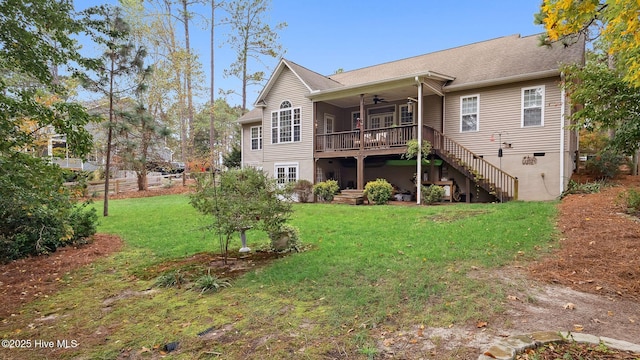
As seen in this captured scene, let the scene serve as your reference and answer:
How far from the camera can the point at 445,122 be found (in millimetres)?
14883

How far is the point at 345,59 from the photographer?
1243 inches

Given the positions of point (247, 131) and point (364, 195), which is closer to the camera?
point (364, 195)

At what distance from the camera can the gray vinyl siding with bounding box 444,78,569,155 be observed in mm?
12391

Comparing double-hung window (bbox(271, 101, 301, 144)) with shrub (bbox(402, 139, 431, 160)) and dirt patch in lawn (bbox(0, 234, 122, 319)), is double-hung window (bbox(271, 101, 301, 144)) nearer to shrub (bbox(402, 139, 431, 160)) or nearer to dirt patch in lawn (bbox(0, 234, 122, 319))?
shrub (bbox(402, 139, 431, 160))

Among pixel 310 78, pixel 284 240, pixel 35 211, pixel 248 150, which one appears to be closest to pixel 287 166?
pixel 248 150

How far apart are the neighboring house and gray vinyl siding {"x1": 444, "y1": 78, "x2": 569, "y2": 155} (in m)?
0.04

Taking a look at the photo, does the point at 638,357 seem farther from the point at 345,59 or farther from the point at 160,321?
the point at 345,59

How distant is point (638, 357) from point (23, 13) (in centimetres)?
761

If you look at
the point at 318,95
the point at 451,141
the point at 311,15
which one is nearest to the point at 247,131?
the point at 318,95

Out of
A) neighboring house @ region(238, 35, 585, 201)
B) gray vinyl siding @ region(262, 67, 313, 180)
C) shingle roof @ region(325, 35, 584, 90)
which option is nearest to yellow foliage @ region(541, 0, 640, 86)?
neighboring house @ region(238, 35, 585, 201)

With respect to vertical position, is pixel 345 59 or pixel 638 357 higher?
pixel 345 59

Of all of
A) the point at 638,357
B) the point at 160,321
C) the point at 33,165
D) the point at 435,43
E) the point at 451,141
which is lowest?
the point at 160,321

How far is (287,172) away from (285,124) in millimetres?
2604

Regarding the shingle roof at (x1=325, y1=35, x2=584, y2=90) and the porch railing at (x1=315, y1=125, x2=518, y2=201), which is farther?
the shingle roof at (x1=325, y1=35, x2=584, y2=90)
